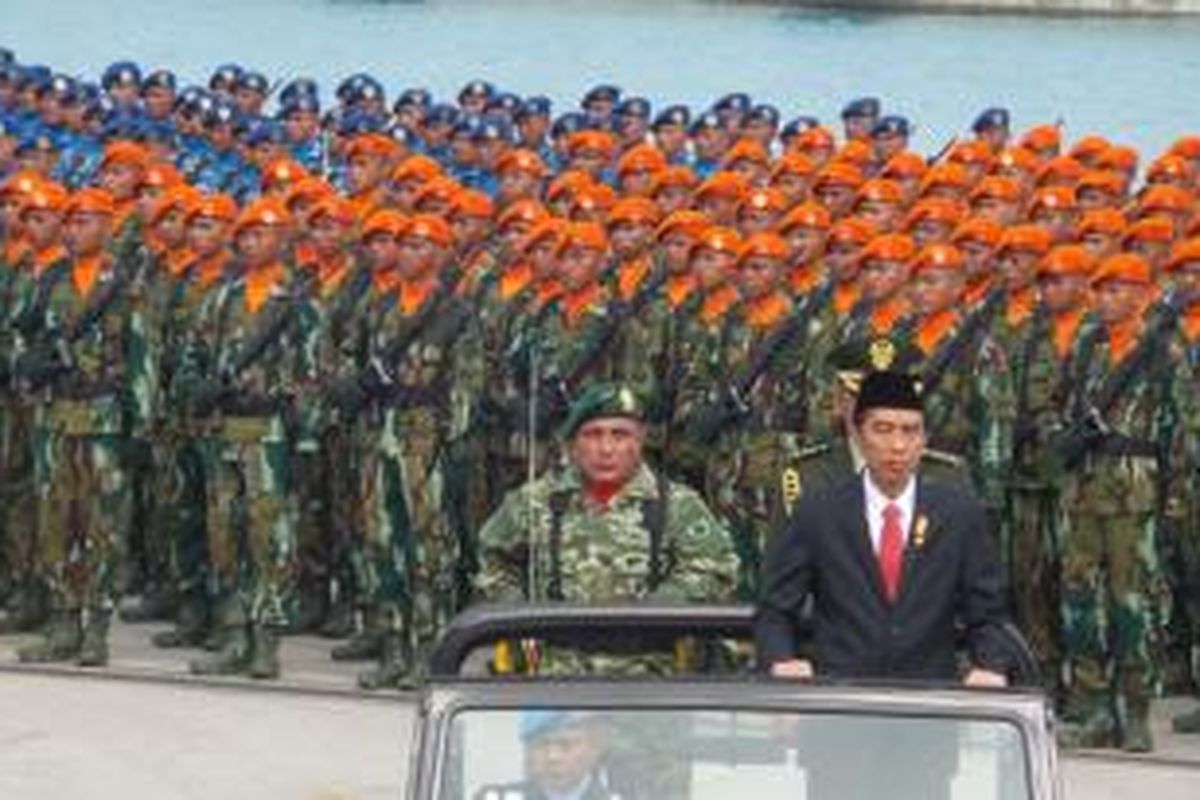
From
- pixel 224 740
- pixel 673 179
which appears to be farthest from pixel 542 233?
pixel 224 740

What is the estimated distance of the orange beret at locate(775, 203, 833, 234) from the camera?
1656 cm

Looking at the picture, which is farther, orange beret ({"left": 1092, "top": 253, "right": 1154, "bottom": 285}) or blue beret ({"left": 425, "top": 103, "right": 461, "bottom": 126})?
blue beret ({"left": 425, "top": 103, "right": 461, "bottom": 126})

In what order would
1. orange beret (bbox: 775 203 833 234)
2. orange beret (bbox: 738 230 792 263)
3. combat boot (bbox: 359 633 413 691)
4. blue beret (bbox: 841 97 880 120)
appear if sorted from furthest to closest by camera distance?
1. blue beret (bbox: 841 97 880 120)
2. orange beret (bbox: 775 203 833 234)
3. orange beret (bbox: 738 230 792 263)
4. combat boot (bbox: 359 633 413 691)

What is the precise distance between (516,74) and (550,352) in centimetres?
1917

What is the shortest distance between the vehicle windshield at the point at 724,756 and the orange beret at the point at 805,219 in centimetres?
848

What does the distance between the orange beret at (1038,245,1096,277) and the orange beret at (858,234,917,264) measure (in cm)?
51

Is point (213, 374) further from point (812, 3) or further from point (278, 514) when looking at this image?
point (812, 3)

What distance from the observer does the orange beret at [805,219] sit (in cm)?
1656

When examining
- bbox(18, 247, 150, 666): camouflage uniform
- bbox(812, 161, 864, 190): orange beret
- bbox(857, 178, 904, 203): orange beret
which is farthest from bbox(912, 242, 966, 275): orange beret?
bbox(18, 247, 150, 666): camouflage uniform

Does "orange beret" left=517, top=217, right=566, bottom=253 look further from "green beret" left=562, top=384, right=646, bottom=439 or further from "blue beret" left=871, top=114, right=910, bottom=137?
"green beret" left=562, top=384, right=646, bottom=439

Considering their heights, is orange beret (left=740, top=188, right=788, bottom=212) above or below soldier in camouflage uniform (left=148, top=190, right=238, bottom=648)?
above

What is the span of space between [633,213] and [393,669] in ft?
7.76

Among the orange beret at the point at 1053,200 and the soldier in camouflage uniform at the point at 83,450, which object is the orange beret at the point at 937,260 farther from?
the soldier in camouflage uniform at the point at 83,450

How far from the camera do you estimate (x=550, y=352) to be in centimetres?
1548
